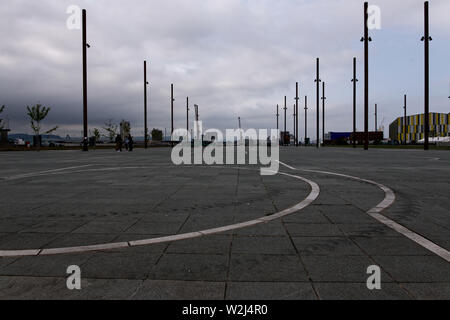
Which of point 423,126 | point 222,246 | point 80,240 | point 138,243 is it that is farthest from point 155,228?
point 423,126

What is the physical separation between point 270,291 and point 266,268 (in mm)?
463

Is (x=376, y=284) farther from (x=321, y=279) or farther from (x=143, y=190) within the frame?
(x=143, y=190)

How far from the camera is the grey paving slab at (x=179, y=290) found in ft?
8.52

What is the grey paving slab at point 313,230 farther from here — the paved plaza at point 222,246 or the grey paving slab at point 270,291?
the grey paving slab at point 270,291

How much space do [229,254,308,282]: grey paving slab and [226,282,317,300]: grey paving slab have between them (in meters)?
0.10

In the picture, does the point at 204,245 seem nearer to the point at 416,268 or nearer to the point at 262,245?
the point at 262,245

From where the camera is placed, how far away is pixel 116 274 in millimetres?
2992

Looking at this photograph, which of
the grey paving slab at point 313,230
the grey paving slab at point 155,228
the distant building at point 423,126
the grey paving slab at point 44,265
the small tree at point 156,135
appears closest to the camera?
the grey paving slab at point 44,265

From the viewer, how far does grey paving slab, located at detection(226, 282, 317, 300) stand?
2592 millimetres

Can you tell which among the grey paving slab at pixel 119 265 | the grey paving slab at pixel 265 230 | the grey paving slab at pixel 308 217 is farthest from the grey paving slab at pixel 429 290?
the grey paving slab at pixel 119 265

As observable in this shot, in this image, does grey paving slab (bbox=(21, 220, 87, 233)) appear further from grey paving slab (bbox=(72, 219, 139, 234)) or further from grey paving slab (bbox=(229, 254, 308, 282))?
Answer: grey paving slab (bbox=(229, 254, 308, 282))

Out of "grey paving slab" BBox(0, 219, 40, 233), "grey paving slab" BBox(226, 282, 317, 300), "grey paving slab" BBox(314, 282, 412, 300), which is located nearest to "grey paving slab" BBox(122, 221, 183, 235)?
"grey paving slab" BBox(0, 219, 40, 233)

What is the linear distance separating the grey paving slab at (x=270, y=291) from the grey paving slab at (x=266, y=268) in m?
0.10
